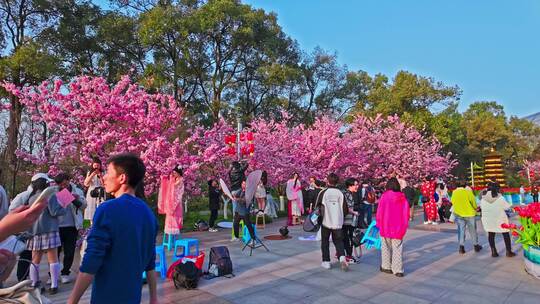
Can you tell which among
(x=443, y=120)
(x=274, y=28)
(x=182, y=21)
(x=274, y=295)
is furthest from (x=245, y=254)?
(x=443, y=120)

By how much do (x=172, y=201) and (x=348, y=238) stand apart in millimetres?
3683

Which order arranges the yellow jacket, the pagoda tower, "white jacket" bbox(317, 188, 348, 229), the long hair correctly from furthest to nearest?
the pagoda tower → the yellow jacket → "white jacket" bbox(317, 188, 348, 229) → the long hair

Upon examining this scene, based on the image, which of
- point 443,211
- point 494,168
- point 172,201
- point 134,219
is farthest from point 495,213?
point 494,168

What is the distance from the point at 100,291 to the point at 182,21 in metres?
21.6

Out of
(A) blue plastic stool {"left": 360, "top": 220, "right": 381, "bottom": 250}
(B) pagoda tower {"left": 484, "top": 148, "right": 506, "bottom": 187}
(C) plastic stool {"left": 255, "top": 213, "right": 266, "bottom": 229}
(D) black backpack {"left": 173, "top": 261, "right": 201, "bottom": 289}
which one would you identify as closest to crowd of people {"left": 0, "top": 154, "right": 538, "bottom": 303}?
(A) blue plastic stool {"left": 360, "top": 220, "right": 381, "bottom": 250}

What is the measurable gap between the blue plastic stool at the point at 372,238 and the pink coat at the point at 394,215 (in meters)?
1.55

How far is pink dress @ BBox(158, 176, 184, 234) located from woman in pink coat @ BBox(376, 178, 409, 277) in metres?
3.99

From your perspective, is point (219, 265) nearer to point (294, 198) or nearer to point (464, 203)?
point (464, 203)

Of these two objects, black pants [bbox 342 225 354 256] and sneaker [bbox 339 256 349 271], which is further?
black pants [bbox 342 225 354 256]

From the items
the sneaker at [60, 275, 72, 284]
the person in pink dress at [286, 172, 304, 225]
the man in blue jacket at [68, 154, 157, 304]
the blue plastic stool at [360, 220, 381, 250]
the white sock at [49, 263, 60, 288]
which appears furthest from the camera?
the person in pink dress at [286, 172, 304, 225]

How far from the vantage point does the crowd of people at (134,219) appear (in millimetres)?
2160

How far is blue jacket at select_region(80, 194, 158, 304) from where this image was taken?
213 cm

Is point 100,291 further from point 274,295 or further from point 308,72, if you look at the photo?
point 308,72

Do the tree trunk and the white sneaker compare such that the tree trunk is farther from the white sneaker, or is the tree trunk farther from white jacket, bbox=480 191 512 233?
white jacket, bbox=480 191 512 233
